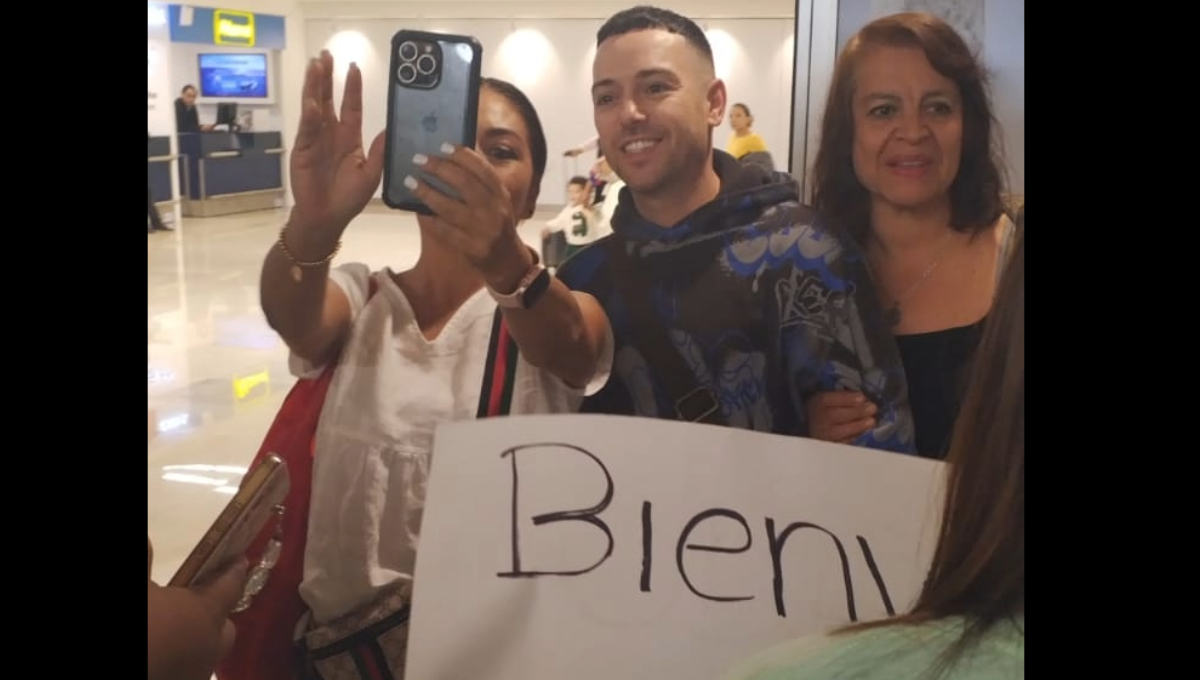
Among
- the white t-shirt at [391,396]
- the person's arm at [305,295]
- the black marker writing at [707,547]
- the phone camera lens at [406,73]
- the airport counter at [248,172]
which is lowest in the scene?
the black marker writing at [707,547]

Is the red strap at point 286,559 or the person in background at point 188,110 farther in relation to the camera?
the person in background at point 188,110

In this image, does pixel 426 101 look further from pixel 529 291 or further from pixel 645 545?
pixel 645 545

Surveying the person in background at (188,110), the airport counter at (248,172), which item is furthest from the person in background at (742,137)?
the person in background at (188,110)

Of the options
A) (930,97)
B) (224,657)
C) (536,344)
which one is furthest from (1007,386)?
(224,657)

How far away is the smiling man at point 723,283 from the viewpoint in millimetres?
839

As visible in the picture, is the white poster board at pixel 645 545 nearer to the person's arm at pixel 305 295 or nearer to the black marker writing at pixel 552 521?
the black marker writing at pixel 552 521

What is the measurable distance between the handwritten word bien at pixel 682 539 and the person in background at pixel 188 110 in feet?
2.29

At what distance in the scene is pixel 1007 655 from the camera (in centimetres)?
85

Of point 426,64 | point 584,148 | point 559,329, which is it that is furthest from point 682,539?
point 426,64

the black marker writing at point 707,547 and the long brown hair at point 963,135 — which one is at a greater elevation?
the long brown hair at point 963,135

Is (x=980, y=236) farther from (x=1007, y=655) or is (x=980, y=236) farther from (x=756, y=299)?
(x=1007, y=655)

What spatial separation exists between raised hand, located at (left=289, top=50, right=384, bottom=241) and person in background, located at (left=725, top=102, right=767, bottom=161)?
0.90 ft

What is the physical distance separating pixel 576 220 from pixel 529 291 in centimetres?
7

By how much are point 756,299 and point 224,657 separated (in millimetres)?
542
